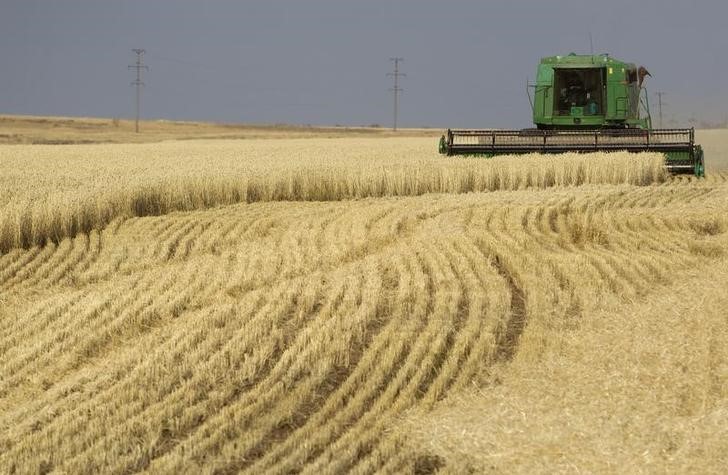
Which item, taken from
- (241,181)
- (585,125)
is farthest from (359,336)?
(585,125)

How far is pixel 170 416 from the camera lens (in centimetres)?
574

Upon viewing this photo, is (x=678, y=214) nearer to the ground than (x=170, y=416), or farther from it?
farther from it

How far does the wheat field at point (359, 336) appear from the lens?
534cm

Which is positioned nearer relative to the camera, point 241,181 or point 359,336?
point 359,336

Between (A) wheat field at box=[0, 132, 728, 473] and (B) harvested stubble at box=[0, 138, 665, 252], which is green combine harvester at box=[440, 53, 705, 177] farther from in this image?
(A) wheat field at box=[0, 132, 728, 473]

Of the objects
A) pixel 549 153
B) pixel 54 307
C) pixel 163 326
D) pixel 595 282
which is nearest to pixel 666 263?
pixel 595 282

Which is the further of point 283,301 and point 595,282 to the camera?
point 595,282

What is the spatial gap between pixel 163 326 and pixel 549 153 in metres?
13.3

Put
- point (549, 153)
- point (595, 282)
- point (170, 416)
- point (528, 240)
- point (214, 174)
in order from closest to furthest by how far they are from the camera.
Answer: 1. point (170, 416)
2. point (595, 282)
3. point (528, 240)
4. point (214, 174)
5. point (549, 153)

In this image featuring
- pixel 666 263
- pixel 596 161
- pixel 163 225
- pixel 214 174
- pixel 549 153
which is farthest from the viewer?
pixel 549 153

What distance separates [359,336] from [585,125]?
50.6 ft

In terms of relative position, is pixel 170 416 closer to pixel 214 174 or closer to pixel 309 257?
pixel 309 257

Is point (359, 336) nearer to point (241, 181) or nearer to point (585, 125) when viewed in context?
point (241, 181)

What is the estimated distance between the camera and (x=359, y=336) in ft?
24.2
